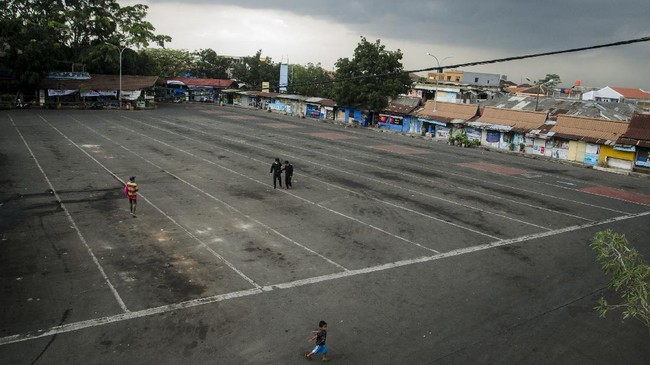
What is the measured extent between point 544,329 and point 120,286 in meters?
9.95

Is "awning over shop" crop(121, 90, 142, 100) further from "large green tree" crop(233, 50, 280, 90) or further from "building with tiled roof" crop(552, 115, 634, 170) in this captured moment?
"building with tiled roof" crop(552, 115, 634, 170)

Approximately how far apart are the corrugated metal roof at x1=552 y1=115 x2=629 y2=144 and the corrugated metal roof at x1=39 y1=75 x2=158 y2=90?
170ft

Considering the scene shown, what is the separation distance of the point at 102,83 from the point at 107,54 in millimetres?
5082

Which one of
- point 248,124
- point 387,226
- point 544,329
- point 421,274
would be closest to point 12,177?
point 387,226

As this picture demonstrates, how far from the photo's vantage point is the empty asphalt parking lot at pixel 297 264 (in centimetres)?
888

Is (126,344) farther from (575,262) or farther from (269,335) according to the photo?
(575,262)

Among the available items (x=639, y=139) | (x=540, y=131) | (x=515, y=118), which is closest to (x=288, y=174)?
(x=639, y=139)

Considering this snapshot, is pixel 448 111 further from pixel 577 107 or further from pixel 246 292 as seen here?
pixel 246 292

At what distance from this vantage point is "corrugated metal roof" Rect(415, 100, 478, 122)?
47.4 metres

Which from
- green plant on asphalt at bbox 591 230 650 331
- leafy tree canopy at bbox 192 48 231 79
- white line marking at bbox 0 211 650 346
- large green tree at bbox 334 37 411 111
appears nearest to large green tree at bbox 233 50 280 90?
leafy tree canopy at bbox 192 48 231 79

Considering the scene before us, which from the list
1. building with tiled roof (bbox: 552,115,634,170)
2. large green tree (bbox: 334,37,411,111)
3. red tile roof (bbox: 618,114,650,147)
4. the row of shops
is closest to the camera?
red tile roof (bbox: 618,114,650,147)

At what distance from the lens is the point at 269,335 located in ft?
29.8

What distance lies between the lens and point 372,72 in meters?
51.8

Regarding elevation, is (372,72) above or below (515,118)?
above
